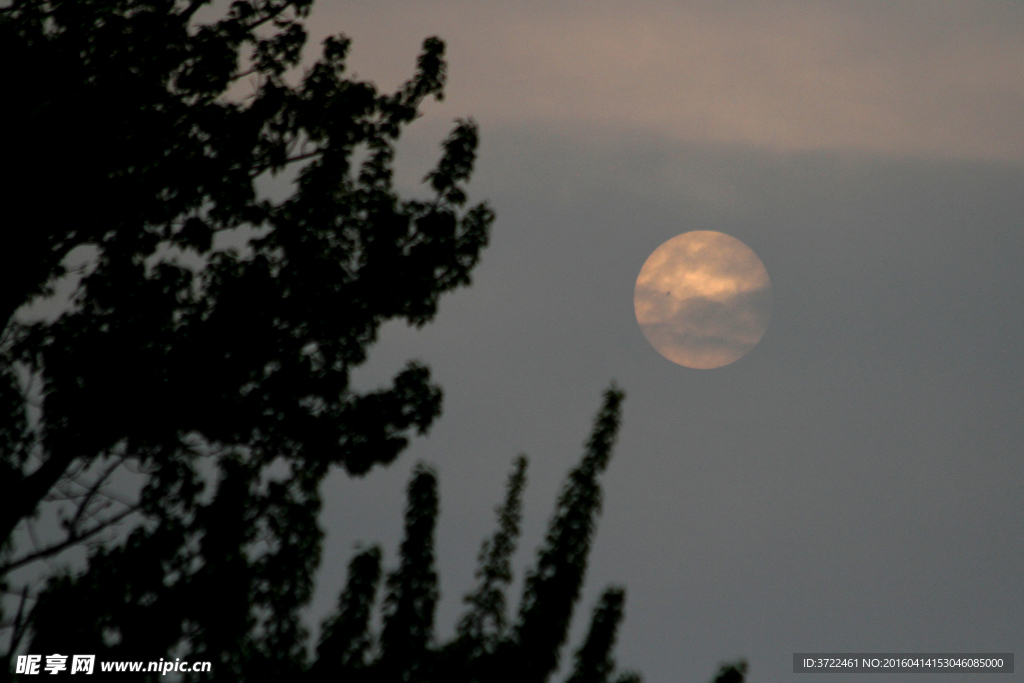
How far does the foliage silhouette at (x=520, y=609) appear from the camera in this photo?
10.3 metres

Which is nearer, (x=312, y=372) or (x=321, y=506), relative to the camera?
(x=321, y=506)

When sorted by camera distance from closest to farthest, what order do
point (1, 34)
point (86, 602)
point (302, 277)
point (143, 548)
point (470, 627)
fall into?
point (86, 602), point (143, 548), point (1, 34), point (302, 277), point (470, 627)

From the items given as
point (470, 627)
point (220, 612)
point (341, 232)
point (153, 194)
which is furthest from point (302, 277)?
point (470, 627)

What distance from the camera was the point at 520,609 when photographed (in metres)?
10.5

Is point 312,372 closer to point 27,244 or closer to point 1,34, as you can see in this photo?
point 27,244

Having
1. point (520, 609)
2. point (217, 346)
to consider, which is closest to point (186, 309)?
point (217, 346)

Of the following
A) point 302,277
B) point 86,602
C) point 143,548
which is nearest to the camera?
point 86,602

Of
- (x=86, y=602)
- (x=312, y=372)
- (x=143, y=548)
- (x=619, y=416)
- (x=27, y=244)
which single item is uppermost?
(x=27, y=244)

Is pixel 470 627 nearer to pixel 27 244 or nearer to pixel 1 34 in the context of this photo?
pixel 27 244

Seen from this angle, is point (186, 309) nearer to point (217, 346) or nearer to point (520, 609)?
point (217, 346)

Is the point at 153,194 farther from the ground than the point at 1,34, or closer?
closer

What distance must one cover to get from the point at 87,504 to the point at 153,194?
5259mm

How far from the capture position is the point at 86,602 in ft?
34.3

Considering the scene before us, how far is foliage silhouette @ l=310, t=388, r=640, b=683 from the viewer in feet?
33.9
